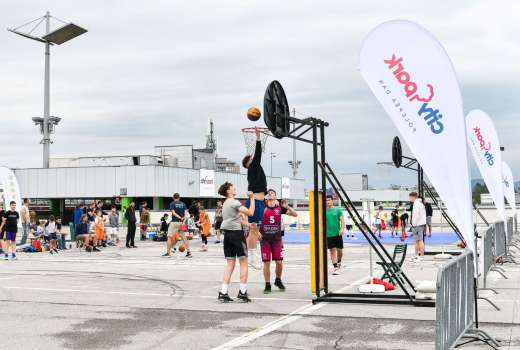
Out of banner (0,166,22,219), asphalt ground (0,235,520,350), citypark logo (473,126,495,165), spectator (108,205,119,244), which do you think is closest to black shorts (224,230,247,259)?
asphalt ground (0,235,520,350)

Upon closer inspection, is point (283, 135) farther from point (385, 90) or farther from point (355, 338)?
point (355, 338)

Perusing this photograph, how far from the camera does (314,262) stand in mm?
9898

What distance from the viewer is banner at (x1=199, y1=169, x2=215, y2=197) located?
197ft

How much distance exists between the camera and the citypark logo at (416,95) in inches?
290

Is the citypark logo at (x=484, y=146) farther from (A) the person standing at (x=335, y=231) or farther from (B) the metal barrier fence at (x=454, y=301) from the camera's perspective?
(B) the metal barrier fence at (x=454, y=301)

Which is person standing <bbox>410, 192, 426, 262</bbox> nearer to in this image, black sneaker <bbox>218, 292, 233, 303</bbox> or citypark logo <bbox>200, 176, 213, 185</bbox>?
black sneaker <bbox>218, 292, 233, 303</bbox>

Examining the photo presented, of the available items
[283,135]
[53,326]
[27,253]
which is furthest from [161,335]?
[27,253]

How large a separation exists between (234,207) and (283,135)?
136 cm

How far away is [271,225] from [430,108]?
4.27 metres

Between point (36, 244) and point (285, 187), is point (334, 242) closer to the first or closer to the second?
point (36, 244)

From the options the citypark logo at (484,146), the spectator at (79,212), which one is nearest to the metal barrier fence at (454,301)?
the citypark logo at (484,146)

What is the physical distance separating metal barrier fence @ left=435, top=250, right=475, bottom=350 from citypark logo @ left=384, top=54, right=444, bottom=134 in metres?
1.51

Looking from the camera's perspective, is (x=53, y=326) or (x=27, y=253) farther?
(x=27, y=253)

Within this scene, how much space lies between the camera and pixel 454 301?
6.30m
